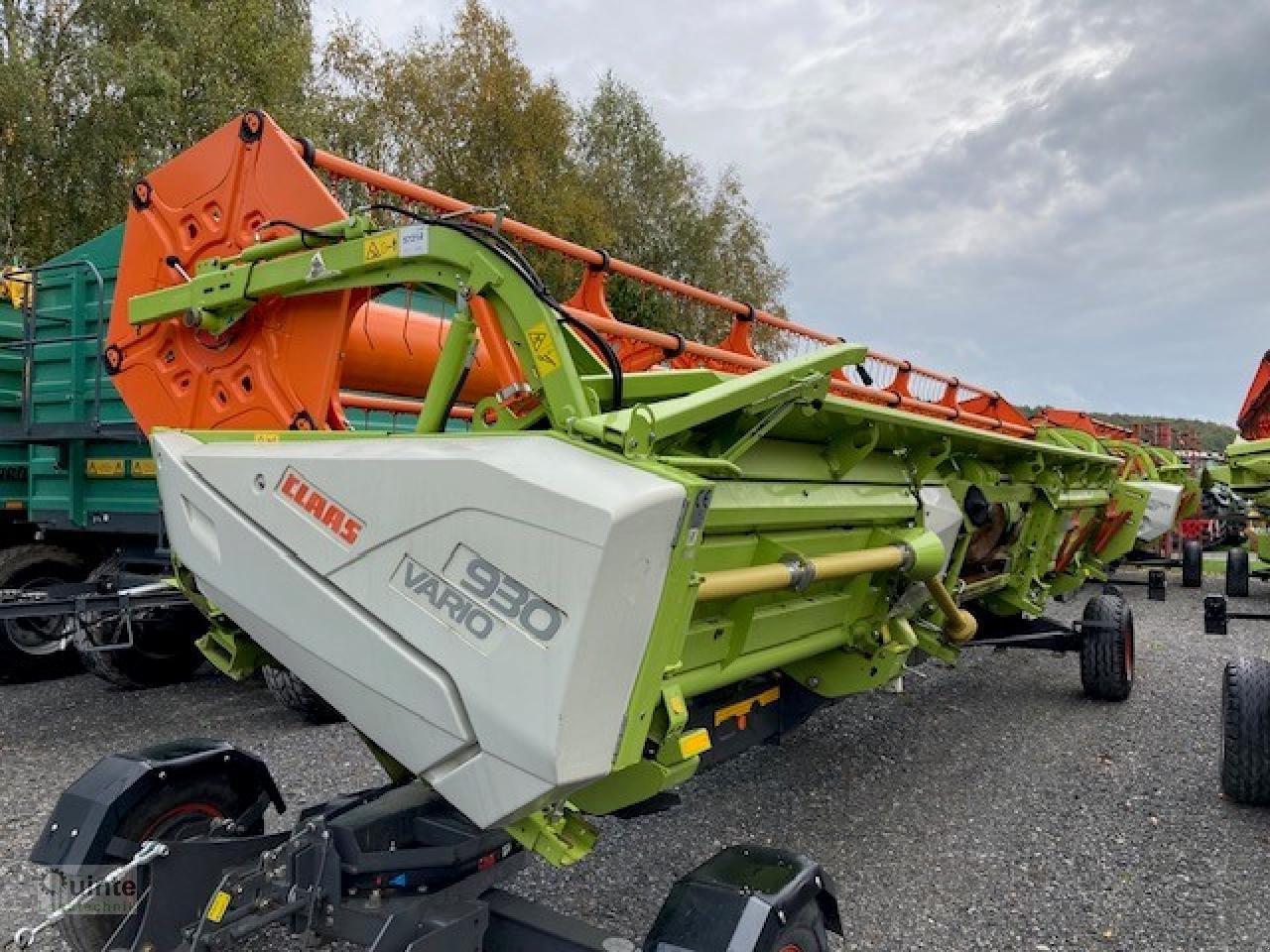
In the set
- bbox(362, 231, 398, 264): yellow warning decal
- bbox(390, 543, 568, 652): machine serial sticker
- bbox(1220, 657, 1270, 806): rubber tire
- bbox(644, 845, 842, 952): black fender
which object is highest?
bbox(362, 231, 398, 264): yellow warning decal

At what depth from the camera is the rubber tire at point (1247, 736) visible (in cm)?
421

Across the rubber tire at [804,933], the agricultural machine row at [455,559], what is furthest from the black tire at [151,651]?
the rubber tire at [804,933]

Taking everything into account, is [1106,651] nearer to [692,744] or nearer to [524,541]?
[692,744]

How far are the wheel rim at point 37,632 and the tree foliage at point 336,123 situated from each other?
189 inches

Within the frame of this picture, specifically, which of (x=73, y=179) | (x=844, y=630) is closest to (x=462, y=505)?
(x=844, y=630)

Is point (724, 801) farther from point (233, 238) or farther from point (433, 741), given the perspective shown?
point (233, 238)

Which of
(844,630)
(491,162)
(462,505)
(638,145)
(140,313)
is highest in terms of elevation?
(638,145)

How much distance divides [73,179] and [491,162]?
8515 millimetres

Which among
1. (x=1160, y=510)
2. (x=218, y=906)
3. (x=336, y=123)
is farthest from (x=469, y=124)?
(x=218, y=906)

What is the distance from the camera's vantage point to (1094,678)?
6.38 metres

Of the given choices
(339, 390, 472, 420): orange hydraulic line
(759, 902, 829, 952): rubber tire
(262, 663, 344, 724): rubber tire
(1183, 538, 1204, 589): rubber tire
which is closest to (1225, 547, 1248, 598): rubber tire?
(1183, 538, 1204, 589): rubber tire

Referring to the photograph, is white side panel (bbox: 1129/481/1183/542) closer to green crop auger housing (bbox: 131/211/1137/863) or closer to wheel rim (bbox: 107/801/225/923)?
green crop auger housing (bbox: 131/211/1137/863)

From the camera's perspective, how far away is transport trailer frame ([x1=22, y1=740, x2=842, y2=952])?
219 cm

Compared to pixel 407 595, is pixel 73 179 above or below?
above
